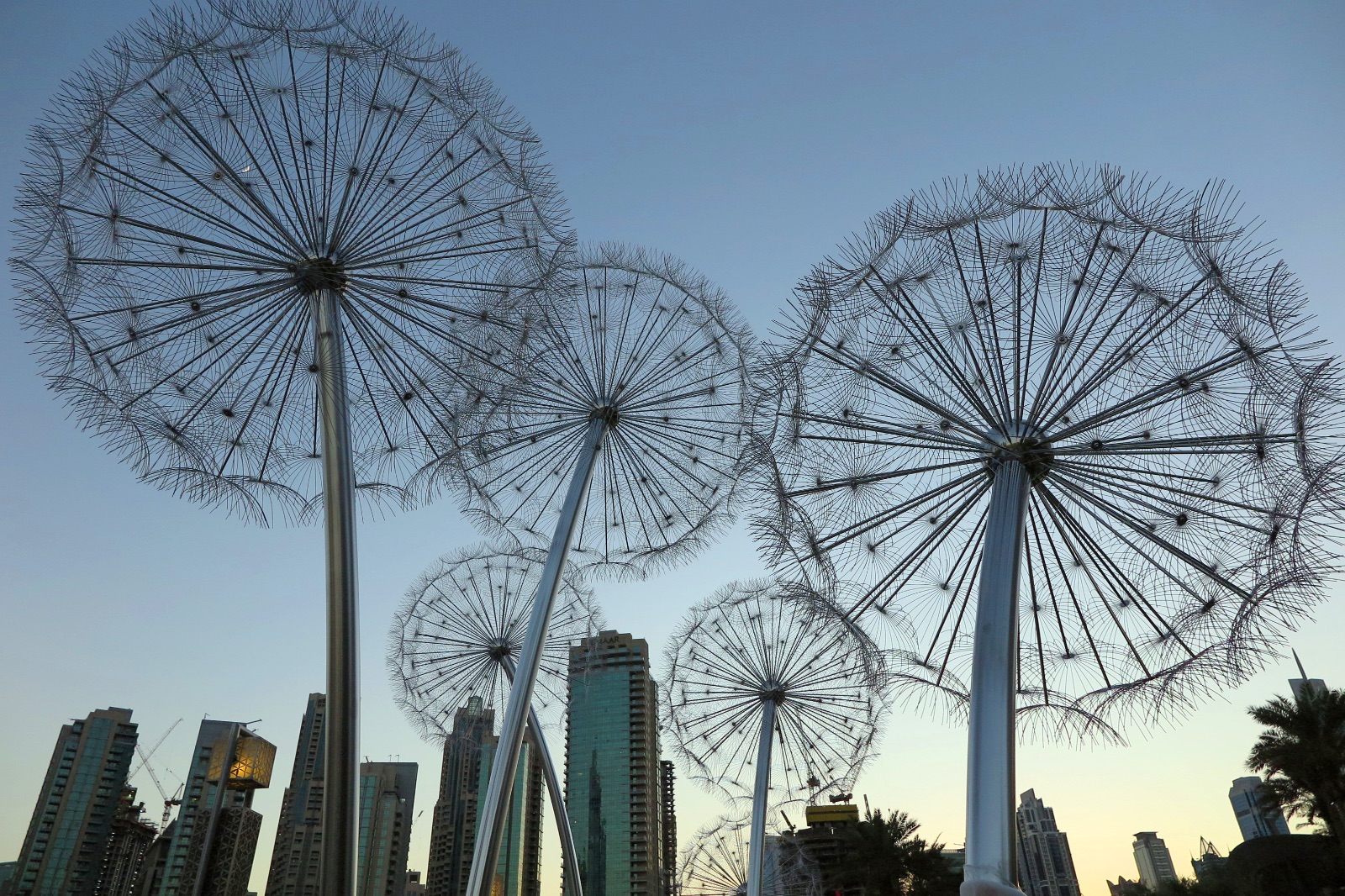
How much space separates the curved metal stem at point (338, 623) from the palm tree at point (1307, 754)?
46.4 m

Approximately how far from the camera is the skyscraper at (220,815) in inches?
2623

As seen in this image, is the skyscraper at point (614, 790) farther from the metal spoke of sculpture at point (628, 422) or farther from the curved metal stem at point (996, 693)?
the curved metal stem at point (996, 693)

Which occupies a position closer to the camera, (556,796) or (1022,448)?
(1022,448)

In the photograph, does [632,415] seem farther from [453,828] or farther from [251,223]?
[453,828]

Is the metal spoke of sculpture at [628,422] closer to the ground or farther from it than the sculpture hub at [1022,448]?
farther from it

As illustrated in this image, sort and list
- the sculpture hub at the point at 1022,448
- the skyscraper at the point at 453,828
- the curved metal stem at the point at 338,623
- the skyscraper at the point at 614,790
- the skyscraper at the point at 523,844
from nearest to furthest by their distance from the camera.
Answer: the curved metal stem at the point at 338,623
the sculpture hub at the point at 1022,448
the skyscraper at the point at 614,790
the skyscraper at the point at 523,844
the skyscraper at the point at 453,828

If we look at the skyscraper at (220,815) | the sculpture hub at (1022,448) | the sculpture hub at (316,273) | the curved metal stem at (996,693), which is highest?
the skyscraper at (220,815)

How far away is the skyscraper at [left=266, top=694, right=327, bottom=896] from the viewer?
4961 inches

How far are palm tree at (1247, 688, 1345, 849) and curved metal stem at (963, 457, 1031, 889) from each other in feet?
132

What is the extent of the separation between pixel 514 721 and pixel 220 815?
66.2 meters

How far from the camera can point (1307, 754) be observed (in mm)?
40906

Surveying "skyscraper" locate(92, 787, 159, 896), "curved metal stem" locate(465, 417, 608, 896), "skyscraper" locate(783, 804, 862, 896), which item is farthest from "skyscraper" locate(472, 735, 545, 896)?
"curved metal stem" locate(465, 417, 608, 896)

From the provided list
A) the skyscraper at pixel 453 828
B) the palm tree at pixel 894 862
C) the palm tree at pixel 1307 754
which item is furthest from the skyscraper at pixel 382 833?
the palm tree at pixel 1307 754

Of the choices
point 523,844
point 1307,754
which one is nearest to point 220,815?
point 1307,754
